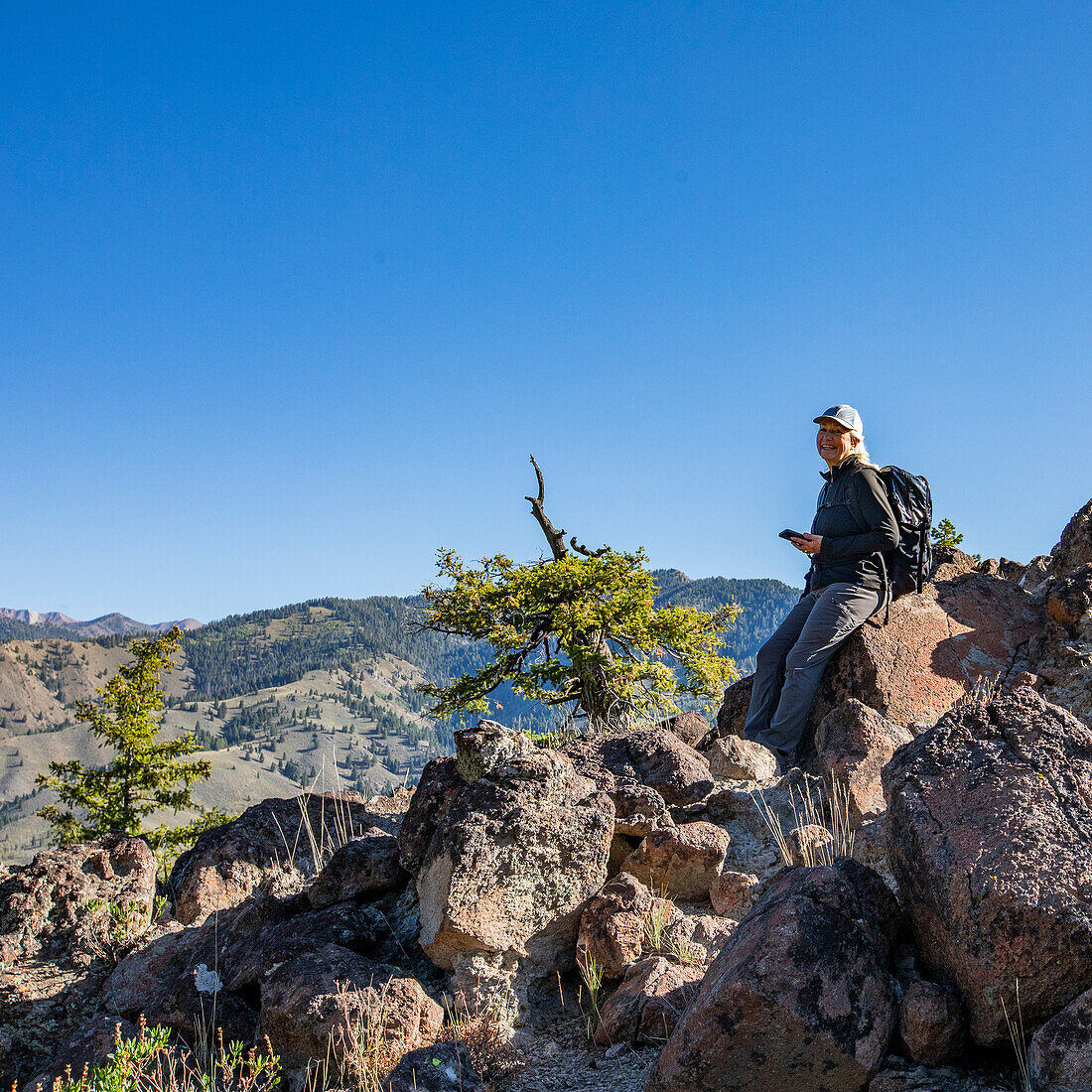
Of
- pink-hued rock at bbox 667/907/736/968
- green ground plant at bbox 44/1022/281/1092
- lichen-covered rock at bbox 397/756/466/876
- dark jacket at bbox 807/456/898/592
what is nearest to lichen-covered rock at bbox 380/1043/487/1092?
green ground plant at bbox 44/1022/281/1092

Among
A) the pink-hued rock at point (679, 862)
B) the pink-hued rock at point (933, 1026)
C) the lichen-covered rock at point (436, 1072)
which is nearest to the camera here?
the pink-hued rock at point (933, 1026)

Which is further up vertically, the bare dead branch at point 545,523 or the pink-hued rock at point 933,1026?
the bare dead branch at point 545,523

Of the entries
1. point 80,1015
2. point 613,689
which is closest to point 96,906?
point 80,1015

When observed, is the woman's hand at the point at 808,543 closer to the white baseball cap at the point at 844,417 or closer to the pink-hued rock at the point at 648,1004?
the white baseball cap at the point at 844,417

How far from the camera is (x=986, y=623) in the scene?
8664 millimetres

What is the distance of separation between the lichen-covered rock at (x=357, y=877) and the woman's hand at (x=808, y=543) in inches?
173

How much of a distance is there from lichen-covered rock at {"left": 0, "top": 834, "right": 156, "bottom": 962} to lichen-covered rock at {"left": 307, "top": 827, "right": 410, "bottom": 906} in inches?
67.0

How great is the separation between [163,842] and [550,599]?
7550mm

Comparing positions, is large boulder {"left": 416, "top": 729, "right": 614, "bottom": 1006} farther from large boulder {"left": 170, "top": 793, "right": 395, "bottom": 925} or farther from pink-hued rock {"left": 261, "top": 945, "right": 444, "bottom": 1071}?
large boulder {"left": 170, "top": 793, "right": 395, "bottom": 925}

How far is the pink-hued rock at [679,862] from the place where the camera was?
5.92 meters

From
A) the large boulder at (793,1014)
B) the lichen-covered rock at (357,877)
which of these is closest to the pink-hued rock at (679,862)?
the lichen-covered rock at (357,877)

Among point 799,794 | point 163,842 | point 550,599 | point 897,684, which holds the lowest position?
point 163,842

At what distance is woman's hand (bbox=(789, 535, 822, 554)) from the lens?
841cm

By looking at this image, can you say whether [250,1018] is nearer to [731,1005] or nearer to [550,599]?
[731,1005]
